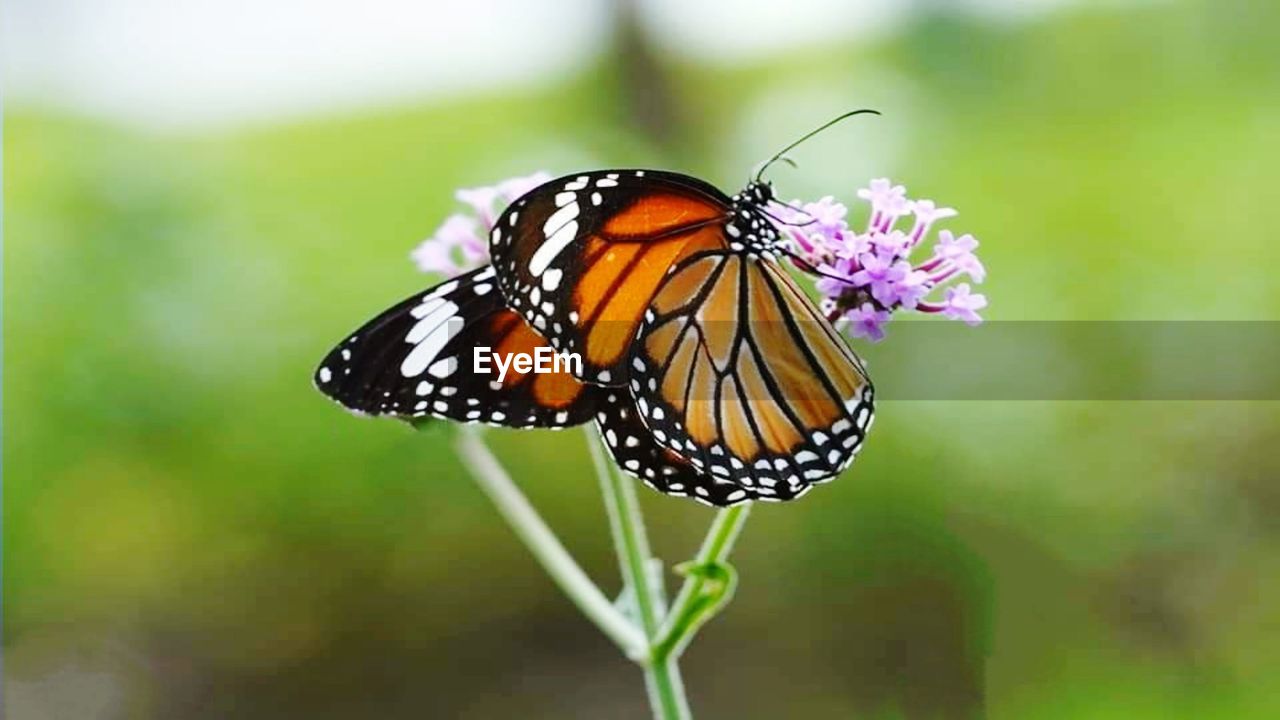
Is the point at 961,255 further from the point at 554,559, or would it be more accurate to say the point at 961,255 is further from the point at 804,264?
the point at 554,559

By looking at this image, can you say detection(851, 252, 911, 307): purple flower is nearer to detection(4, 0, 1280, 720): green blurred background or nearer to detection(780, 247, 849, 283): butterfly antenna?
detection(780, 247, 849, 283): butterfly antenna

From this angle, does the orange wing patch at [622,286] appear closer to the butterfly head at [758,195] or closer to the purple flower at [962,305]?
the butterfly head at [758,195]

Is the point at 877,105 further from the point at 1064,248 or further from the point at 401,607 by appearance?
the point at 401,607

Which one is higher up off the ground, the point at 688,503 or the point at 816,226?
the point at 816,226

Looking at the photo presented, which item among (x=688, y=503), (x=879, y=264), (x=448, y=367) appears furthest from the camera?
(x=688, y=503)

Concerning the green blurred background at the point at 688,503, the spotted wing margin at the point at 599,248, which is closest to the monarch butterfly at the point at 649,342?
the spotted wing margin at the point at 599,248

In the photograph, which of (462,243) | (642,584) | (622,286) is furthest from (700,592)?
(462,243)
